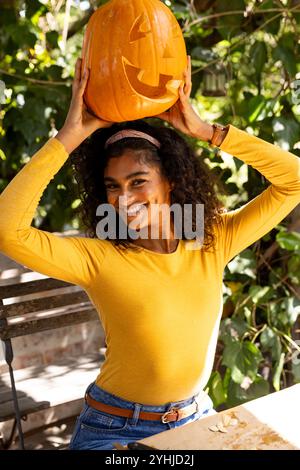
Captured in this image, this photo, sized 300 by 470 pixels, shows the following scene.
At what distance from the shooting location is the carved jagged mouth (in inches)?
56.4

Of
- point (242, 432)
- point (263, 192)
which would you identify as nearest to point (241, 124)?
point (263, 192)

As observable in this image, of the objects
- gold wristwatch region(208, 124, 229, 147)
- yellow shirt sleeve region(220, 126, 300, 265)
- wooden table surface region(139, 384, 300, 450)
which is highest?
gold wristwatch region(208, 124, 229, 147)

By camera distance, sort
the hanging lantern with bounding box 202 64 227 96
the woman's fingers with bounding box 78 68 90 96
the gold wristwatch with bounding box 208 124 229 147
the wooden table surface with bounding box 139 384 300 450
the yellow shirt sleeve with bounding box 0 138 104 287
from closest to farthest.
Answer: the wooden table surface with bounding box 139 384 300 450 → the yellow shirt sleeve with bounding box 0 138 104 287 → the woman's fingers with bounding box 78 68 90 96 → the gold wristwatch with bounding box 208 124 229 147 → the hanging lantern with bounding box 202 64 227 96

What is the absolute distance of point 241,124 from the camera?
2.43m

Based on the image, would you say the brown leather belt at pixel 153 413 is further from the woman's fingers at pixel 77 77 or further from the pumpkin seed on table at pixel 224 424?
the woman's fingers at pixel 77 77

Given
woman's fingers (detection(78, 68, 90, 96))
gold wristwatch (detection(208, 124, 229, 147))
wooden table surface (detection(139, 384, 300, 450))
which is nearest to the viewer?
wooden table surface (detection(139, 384, 300, 450))

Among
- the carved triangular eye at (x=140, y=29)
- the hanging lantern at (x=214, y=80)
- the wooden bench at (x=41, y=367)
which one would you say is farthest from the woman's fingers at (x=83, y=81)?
the hanging lantern at (x=214, y=80)

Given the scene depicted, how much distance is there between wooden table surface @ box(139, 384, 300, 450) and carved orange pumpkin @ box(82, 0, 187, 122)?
2.30 ft

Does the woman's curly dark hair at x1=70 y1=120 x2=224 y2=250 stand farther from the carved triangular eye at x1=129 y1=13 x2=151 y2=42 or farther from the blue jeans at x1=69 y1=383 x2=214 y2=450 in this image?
the blue jeans at x1=69 y1=383 x2=214 y2=450

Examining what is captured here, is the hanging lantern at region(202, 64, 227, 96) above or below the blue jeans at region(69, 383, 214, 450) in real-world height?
above

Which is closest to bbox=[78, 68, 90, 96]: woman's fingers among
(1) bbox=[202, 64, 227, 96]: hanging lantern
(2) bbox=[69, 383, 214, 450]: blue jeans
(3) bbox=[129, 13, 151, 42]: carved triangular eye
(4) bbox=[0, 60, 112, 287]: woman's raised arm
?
(4) bbox=[0, 60, 112, 287]: woman's raised arm

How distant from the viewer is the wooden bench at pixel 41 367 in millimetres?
2012

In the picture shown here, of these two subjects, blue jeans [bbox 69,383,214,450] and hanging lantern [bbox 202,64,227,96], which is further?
hanging lantern [bbox 202,64,227,96]

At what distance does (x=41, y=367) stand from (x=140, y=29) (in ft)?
5.24
